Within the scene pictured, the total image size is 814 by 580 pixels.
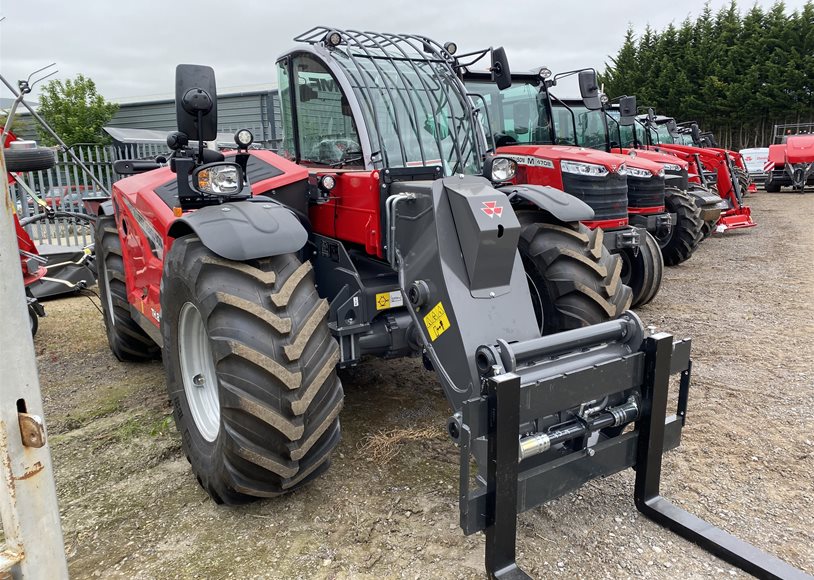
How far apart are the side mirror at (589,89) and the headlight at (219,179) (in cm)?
458

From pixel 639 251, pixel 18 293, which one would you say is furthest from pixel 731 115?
pixel 18 293

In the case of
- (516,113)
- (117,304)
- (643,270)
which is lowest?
(643,270)

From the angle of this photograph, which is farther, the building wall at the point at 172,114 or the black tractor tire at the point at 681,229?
the building wall at the point at 172,114

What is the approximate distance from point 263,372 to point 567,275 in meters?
1.73

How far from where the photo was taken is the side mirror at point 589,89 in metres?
6.42

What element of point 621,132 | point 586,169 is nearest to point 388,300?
point 586,169

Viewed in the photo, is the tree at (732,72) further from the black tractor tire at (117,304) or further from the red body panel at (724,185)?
the black tractor tire at (117,304)

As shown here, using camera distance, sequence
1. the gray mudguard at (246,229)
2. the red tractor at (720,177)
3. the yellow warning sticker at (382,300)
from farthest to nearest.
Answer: the red tractor at (720,177)
the yellow warning sticker at (382,300)
the gray mudguard at (246,229)

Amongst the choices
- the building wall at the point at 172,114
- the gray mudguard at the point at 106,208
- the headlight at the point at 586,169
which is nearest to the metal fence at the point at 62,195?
the gray mudguard at the point at 106,208

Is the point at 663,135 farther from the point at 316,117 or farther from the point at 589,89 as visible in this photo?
the point at 316,117

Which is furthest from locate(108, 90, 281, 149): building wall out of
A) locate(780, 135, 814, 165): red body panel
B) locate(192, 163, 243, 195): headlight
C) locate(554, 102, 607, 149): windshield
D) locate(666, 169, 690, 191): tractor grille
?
locate(780, 135, 814, 165): red body panel

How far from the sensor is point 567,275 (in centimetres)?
331

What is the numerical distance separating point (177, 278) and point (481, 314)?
144 cm

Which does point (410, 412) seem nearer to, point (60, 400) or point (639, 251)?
point (60, 400)
